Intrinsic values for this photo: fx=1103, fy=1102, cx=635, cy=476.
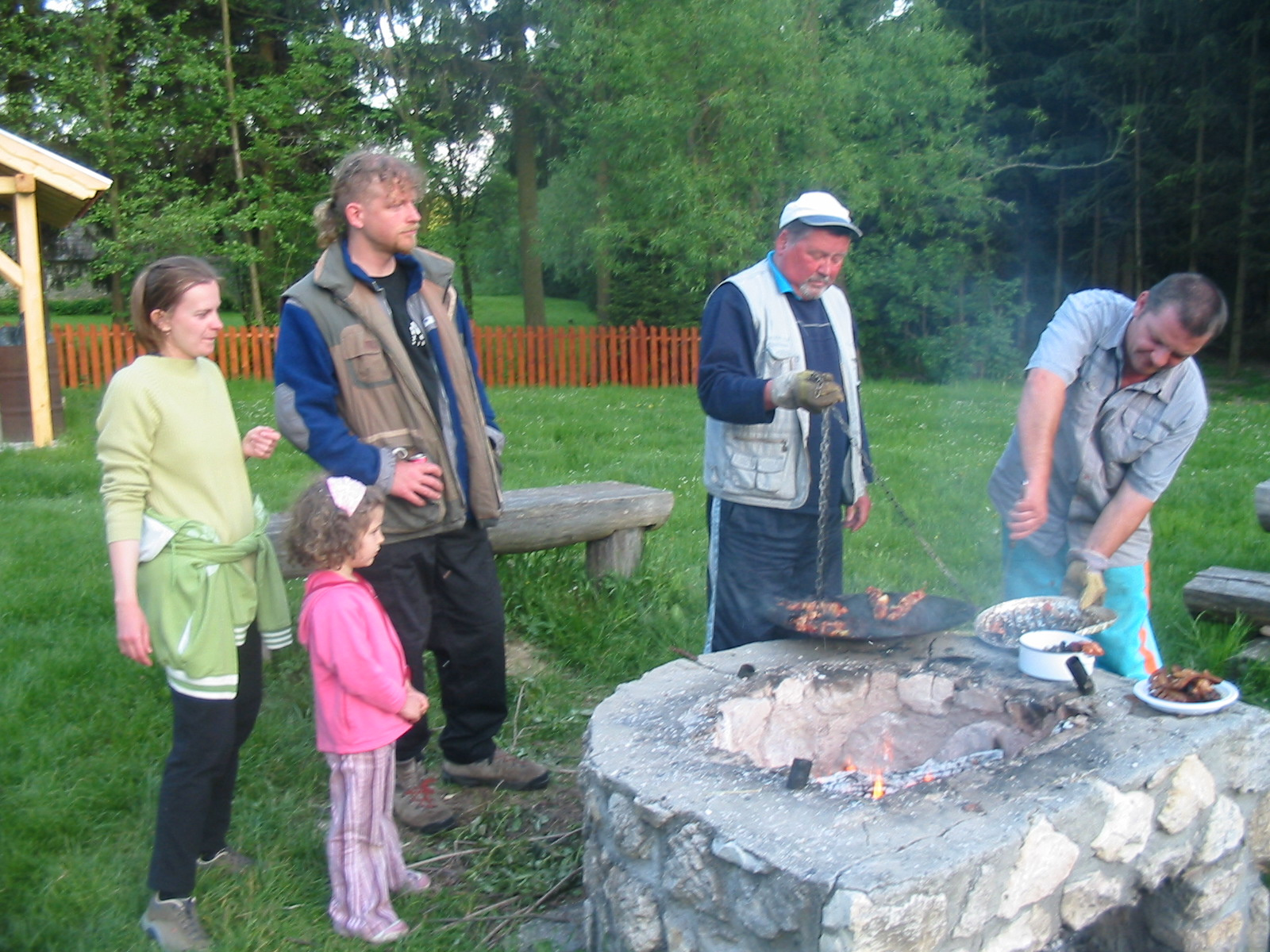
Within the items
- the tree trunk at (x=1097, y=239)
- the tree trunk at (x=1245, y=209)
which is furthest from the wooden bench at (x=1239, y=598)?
the tree trunk at (x=1097, y=239)

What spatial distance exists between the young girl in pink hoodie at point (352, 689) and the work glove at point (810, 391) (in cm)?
114

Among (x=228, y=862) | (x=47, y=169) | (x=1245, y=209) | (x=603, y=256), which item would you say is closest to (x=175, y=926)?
(x=228, y=862)

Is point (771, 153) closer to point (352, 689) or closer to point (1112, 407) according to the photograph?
point (1112, 407)

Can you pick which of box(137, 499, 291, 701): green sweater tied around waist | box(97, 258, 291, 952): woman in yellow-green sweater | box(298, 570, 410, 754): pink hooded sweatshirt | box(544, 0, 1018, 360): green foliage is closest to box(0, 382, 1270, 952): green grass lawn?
box(97, 258, 291, 952): woman in yellow-green sweater

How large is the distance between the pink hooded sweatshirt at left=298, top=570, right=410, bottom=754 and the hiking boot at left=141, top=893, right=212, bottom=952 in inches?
20.4

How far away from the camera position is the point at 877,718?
3146mm

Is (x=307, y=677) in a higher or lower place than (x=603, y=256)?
lower

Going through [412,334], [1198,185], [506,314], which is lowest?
[412,334]

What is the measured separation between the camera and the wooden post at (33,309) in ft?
30.1

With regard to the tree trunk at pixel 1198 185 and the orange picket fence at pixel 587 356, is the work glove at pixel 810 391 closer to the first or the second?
the orange picket fence at pixel 587 356

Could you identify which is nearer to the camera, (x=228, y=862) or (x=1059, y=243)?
(x=228, y=862)

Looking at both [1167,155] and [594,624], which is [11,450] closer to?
[594,624]

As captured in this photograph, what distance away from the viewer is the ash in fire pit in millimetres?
2898

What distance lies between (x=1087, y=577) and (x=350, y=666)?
216cm
